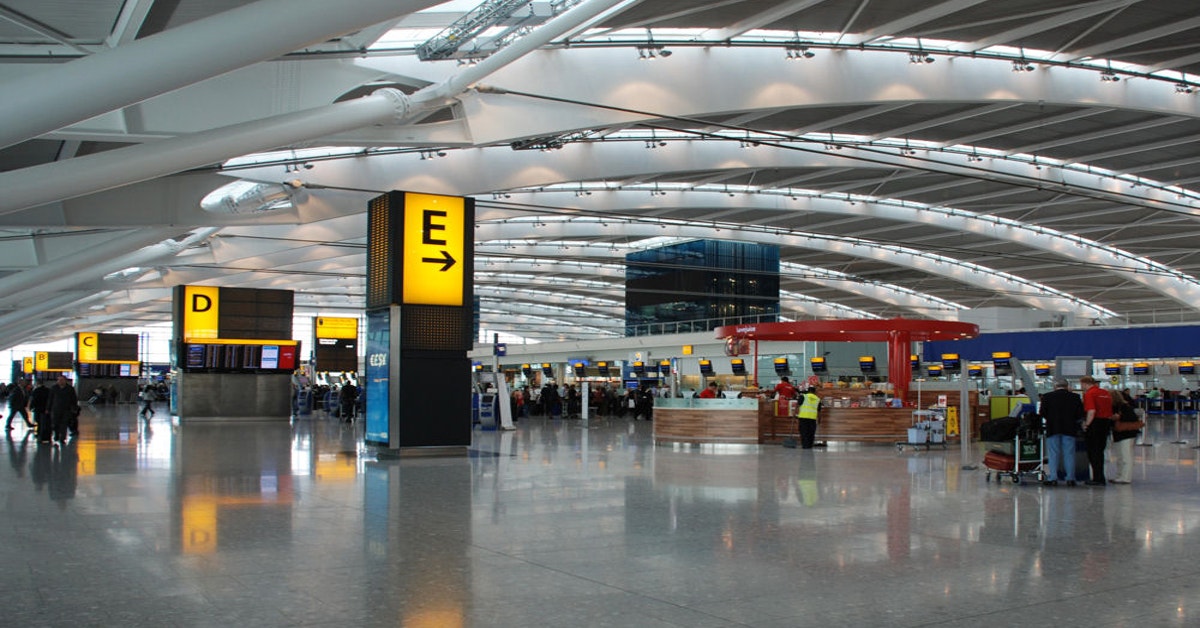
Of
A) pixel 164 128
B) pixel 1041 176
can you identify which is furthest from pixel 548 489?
pixel 1041 176

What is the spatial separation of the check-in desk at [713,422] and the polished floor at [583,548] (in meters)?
8.13

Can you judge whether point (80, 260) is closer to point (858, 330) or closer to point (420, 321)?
point (420, 321)

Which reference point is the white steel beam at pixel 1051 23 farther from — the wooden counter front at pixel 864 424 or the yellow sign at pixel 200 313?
the yellow sign at pixel 200 313

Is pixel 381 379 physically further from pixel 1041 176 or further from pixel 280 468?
pixel 1041 176

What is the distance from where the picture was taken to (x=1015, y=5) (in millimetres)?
16750

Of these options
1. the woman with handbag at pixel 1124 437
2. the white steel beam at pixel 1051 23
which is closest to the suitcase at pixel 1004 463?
the woman with handbag at pixel 1124 437

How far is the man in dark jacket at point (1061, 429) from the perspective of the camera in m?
12.8

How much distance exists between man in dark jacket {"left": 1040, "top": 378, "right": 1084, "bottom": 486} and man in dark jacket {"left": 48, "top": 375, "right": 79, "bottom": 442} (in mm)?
16947

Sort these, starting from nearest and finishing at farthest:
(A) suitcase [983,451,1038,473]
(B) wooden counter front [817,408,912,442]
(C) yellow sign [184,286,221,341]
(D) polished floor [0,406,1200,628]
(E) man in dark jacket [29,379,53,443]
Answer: (D) polished floor [0,406,1200,628] → (A) suitcase [983,451,1038,473] → (E) man in dark jacket [29,379,53,443] → (B) wooden counter front [817,408,912,442] → (C) yellow sign [184,286,221,341]

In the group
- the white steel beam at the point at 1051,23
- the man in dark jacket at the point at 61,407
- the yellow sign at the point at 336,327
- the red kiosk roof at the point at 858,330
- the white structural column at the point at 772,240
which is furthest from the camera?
the yellow sign at the point at 336,327

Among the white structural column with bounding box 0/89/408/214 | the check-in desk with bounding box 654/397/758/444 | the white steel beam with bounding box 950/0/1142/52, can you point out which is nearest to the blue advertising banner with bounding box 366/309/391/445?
the white structural column with bounding box 0/89/408/214

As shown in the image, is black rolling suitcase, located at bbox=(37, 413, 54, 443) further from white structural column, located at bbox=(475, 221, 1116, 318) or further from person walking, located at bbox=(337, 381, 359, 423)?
white structural column, located at bbox=(475, 221, 1116, 318)

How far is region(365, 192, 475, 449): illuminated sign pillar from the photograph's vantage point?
17.8m

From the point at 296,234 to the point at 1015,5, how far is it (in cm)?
2314
